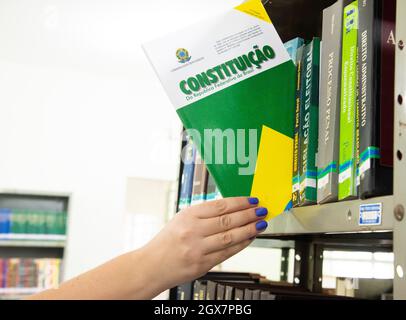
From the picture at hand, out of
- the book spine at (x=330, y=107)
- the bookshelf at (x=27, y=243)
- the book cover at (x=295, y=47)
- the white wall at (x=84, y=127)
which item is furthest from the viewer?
the white wall at (x=84, y=127)

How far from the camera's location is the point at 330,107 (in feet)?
2.48

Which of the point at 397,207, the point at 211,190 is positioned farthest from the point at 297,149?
the point at 211,190

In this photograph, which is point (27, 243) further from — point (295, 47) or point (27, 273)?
point (295, 47)

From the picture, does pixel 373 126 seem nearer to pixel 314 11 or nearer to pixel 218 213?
pixel 218 213

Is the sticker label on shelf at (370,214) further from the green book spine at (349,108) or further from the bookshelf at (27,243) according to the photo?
the bookshelf at (27,243)

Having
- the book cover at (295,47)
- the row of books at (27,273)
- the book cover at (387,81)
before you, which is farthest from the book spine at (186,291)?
the row of books at (27,273)

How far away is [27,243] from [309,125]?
4.05 metres

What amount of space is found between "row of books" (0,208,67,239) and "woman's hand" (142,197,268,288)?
12.9 ft

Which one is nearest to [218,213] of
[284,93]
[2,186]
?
[284,93]

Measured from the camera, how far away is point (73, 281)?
81 cm

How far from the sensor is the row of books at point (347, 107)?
655 mm

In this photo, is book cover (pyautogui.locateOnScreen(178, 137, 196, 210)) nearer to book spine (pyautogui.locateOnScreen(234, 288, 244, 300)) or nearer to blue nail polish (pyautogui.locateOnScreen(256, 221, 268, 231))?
book spine (pyautogui.locateOnScreen(234, 288, 244, 300))

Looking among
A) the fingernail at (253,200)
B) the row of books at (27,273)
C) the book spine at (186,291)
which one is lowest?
the row of books at (27,273)

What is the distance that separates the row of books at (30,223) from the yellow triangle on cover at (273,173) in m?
3.99
